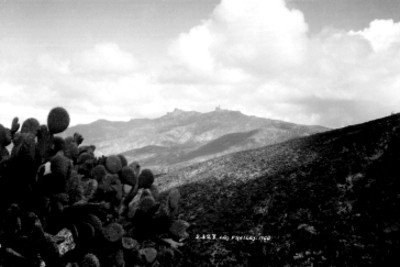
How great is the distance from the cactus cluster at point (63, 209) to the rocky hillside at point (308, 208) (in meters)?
1.78

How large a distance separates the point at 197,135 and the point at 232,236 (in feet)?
379

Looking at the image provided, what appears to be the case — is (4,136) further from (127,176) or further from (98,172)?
(127,176)

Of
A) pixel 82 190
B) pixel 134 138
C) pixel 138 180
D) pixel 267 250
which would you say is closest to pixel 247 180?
pixel 267 250

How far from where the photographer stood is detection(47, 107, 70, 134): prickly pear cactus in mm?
4543

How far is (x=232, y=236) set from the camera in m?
6.81

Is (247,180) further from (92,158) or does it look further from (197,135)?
(197,135)

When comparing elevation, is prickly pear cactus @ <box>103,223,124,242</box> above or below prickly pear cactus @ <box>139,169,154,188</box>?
below

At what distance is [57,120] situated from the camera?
4570 mm

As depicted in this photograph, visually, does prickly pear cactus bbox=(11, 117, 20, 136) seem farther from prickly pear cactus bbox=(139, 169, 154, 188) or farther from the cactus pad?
the cactus pad

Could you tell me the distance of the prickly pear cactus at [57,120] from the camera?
4543mm

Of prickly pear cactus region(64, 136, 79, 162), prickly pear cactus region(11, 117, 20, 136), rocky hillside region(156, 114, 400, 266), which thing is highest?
prickly pear cactus region(11, 117, 20, 136)

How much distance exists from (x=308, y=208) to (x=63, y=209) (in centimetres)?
465

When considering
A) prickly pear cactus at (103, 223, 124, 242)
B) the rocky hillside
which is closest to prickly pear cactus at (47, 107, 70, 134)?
prickly pear cactus at (103, 223, 124, 242)

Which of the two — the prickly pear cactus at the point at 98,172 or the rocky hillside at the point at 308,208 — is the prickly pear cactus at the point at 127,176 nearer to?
the prickly pear cactus at the point at 98,172
